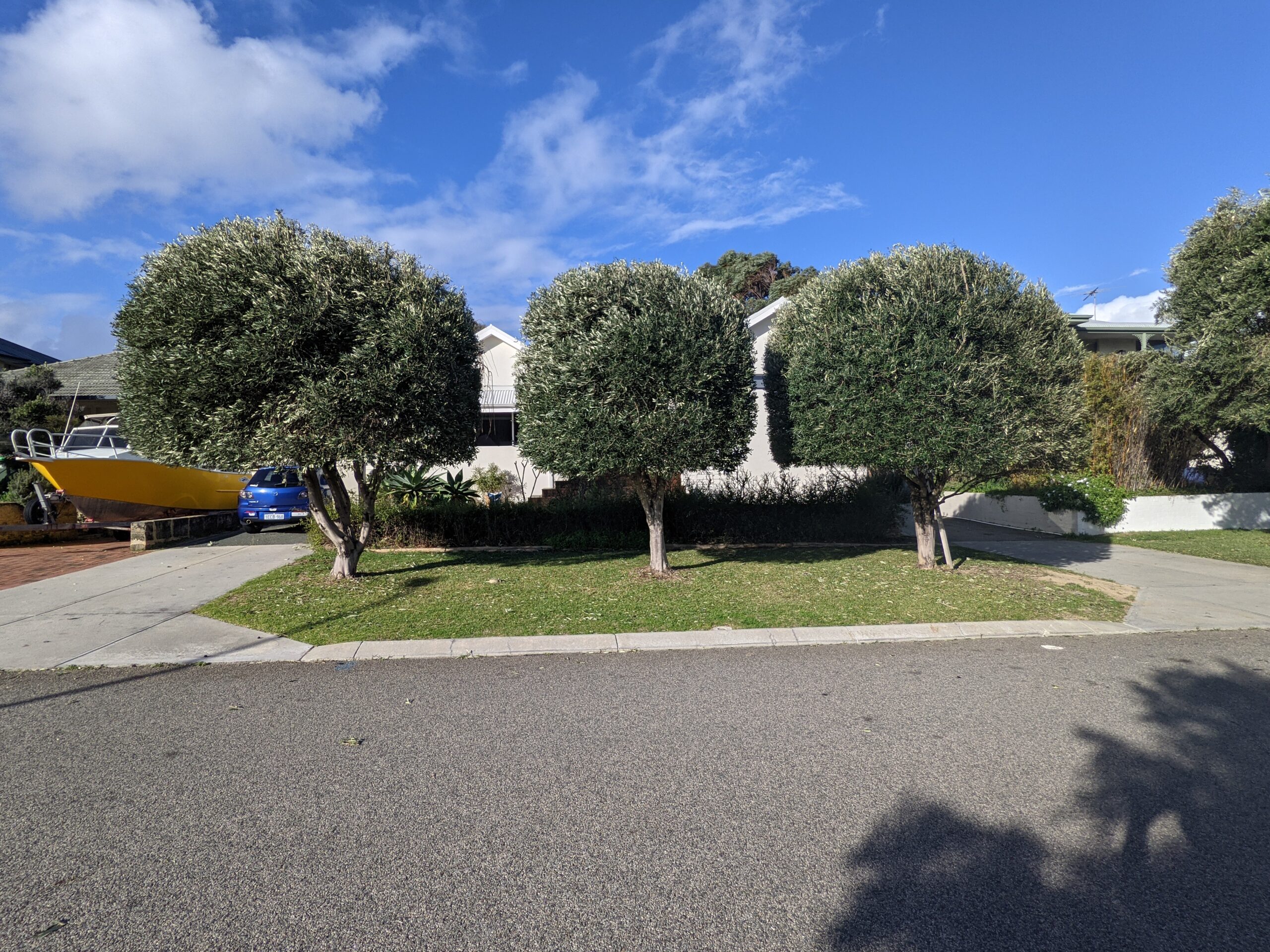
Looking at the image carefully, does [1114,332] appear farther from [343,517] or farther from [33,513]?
[33,513]

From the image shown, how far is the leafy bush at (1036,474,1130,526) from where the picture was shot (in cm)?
1670

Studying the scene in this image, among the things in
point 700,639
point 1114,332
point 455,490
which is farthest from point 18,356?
point 1114,332

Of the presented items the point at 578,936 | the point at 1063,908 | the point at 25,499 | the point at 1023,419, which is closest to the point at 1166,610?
the point at 1023,419

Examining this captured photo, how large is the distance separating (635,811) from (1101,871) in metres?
2.11

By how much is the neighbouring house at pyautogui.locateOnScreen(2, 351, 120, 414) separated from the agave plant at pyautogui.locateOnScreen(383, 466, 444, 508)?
1089 cm

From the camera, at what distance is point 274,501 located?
637 inches

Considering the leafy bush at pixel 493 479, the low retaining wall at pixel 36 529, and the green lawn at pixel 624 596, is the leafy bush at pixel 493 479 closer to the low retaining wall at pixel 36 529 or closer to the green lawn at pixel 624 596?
the green lawn at pixel 624 596

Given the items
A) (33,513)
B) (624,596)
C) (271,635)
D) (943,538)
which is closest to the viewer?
(271,635)

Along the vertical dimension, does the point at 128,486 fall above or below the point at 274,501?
above

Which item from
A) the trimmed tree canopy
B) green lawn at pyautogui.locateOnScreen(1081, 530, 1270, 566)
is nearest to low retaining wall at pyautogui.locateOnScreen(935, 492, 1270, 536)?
green lawn at pyautogui.locateOnScreen(1081, 530, 1270, 566)

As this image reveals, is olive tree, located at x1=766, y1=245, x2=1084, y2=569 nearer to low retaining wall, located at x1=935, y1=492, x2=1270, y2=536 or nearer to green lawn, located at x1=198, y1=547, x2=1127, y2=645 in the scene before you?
green lawn, located at x1=198, y1=547, x2=1127, y2=645

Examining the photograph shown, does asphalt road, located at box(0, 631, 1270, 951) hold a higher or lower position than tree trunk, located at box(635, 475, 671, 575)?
lower

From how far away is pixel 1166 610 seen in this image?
856cm

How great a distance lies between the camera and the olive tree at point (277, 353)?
8133 mm
